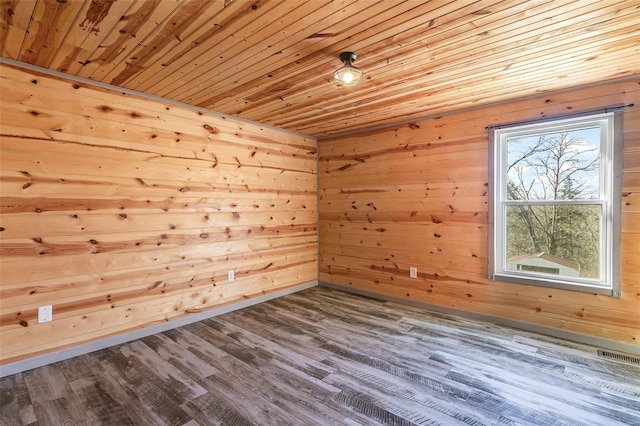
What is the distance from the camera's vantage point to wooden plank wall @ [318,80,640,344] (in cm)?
275

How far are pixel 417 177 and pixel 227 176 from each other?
242 cm

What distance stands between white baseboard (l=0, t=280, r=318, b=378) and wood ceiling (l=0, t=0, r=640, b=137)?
2362 mm

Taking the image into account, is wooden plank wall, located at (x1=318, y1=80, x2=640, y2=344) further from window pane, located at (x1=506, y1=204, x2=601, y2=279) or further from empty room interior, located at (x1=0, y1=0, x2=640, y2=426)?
window pane, located at (x1=506, y1=204, x2=601, y2=279)

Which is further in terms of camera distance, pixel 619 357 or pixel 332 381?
pixel 619 357

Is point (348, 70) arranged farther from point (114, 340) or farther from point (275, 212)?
point (114, 340)

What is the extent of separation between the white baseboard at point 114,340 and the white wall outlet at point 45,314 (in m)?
0.29

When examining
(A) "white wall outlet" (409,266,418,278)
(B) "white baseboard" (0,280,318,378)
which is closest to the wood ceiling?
(A) "white wall outlet" (409,266,418,278)

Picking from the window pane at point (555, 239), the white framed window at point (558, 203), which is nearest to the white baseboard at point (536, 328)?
the white framed window at point (558, 203)

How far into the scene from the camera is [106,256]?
284 centimetres

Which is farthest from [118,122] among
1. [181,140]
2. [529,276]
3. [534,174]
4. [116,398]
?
[529,276]

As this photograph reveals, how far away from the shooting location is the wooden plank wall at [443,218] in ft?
9.02

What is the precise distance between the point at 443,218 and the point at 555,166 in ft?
3.99

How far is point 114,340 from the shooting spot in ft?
9.44

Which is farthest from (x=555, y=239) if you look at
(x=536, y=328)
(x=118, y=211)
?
(x=118, y=211)
